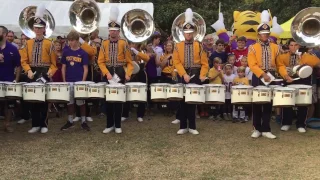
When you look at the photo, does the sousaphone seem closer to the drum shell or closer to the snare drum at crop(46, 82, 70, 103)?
the snare drum at crop(46, 82, 70, 103)

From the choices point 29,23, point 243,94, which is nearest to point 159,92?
point 243,94

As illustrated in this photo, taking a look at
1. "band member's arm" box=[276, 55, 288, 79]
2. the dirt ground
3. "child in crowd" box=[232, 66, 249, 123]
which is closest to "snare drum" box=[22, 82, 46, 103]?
the dirt ground

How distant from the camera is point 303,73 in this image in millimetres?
7383

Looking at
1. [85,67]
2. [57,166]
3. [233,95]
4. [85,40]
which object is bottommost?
[57,166]

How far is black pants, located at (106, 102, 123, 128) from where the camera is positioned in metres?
7.82

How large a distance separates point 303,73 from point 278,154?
168cm

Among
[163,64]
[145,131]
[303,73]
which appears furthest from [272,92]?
[163,64]

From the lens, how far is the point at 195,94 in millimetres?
7168

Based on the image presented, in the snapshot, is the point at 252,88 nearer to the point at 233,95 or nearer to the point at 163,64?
the point at 233,95

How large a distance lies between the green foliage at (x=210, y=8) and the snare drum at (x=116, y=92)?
511 inches

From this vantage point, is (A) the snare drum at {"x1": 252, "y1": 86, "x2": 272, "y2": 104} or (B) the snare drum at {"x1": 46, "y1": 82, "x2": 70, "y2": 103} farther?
(B) the snare drum at {"x1": 46, "y1": 82, "x2": 70, "y2": 103}

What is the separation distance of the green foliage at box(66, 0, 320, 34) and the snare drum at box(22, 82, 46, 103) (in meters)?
13.2

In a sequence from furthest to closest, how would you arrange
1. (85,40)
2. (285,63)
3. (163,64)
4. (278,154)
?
(163,64)
(85,40)
(285,63)
(278,154)

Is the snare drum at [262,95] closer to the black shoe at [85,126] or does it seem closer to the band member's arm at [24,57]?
the black shoe at [85,126]
